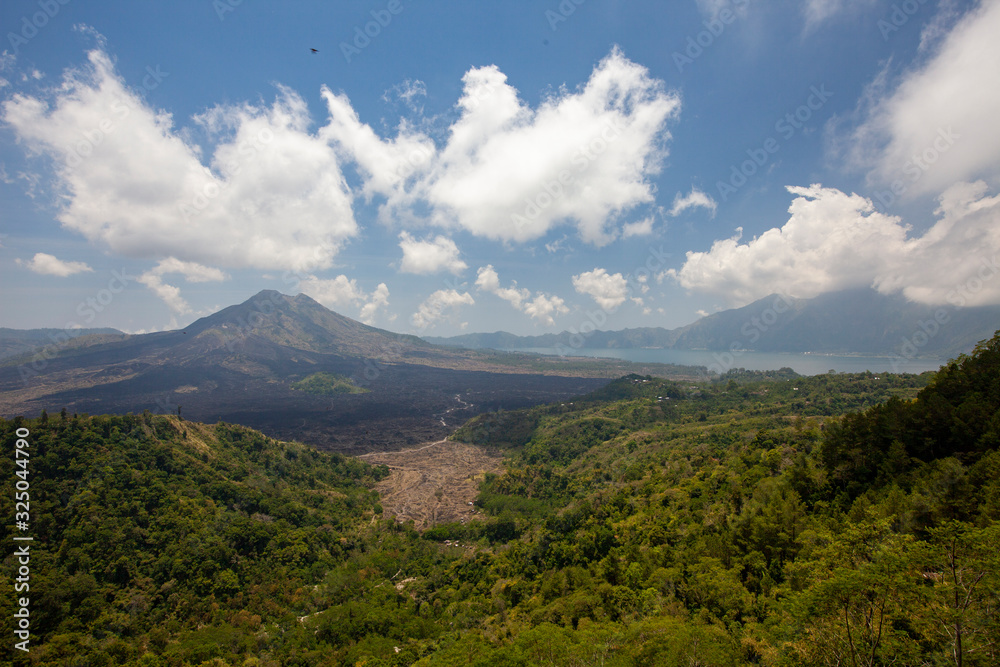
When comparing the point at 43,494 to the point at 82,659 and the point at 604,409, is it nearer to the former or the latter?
the point at 82,659

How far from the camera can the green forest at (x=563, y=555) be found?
Answer: 10852 millimetres

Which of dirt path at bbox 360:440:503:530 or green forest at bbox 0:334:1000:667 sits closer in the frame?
green forest at bbox 0:334:1000:667

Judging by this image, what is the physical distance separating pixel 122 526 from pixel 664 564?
45.9 meters

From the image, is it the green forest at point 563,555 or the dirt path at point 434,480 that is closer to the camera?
the green forest at point 563,555

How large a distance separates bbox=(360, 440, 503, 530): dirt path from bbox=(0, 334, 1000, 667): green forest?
560 centimetres

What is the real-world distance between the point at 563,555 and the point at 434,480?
42222 millimetres

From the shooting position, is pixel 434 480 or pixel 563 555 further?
pixel 434 480

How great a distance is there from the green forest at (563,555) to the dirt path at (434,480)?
5.60 metres

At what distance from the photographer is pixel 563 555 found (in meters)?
33.8

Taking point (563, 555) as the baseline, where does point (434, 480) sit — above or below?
below

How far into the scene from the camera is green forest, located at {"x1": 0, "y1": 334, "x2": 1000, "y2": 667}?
35.6 ft

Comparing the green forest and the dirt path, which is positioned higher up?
the green forest

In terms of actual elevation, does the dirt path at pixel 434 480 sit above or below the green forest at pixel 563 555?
below

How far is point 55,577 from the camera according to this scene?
90.3 ft
